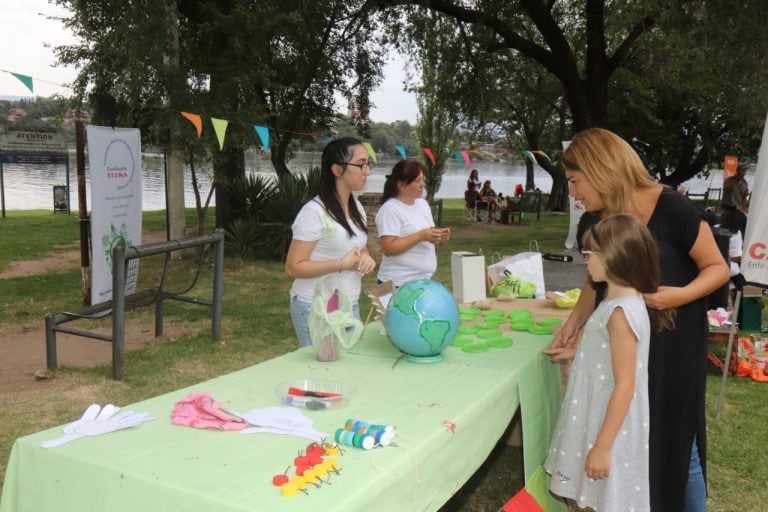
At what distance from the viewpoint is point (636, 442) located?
6.88ft

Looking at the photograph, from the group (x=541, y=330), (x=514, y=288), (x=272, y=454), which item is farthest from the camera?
(x=514, y=288)

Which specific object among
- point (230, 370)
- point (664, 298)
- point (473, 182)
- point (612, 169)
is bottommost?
point (230, 370)

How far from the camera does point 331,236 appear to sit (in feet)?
9.52

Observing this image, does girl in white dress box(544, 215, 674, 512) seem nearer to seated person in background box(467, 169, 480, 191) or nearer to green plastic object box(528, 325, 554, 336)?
green plastic object box(528, 325, 554, 336)

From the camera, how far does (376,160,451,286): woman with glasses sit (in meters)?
3.67

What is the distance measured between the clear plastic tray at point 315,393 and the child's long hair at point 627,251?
930mm

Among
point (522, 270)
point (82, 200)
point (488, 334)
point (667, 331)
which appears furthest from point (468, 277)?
point (82, 200)

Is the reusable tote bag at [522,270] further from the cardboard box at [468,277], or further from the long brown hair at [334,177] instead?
the long brown hair at [334,177]

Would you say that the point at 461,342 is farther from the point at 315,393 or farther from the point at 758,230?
the point at 758,230

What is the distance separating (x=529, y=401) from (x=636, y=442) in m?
0.49

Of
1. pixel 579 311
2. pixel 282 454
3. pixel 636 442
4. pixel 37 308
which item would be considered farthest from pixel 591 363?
pixel 37 308

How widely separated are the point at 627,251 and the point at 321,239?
1.38 meters

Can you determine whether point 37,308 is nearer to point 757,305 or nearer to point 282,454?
point 282,454

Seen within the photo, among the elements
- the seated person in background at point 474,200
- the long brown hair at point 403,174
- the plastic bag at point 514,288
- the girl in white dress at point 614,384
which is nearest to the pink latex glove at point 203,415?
the girl in white dress at point 614,384
